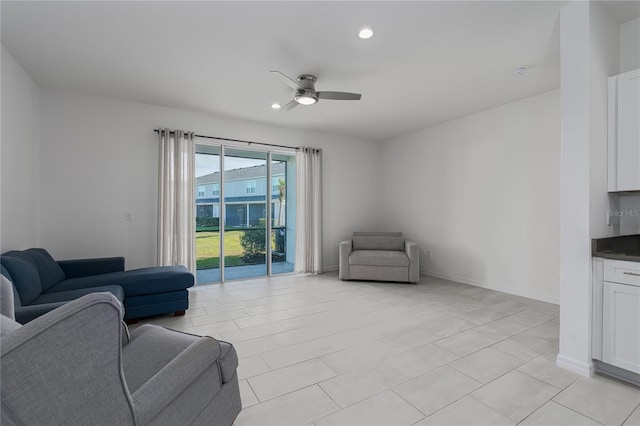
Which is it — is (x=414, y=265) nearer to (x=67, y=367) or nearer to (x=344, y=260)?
(x=344, y=260)

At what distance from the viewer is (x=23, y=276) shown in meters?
2.40

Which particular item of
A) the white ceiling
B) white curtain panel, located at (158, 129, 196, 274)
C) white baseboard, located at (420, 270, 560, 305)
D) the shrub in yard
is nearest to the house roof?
white curtain panel, located at (158, 129, 196, 274)

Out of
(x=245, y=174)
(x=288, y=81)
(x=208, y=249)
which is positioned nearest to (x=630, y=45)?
(x=288, y=81)

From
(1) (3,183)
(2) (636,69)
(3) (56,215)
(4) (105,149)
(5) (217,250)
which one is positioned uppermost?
(2) (636,69)

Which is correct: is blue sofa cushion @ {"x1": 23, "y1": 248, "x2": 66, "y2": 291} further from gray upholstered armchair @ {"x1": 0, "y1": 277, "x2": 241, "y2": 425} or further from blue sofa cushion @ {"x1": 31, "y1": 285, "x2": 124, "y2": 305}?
gray upholstered armchair @ {"x1": 0, "y1": 277, "x2": 241, "y2": 425}

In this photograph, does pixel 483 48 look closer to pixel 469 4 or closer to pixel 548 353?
pixel 469 4

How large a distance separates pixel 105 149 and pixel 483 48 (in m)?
4.82

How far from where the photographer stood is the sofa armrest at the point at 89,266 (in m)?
3.36

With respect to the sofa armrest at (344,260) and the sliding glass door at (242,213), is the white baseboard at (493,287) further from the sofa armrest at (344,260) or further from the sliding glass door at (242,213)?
the sliding glass door at (242,213)

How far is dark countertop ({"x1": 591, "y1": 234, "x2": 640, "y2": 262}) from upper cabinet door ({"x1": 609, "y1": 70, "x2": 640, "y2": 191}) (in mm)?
427

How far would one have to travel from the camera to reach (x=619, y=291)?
6.82ft

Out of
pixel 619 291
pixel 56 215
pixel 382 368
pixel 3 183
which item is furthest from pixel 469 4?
pixel 56 215

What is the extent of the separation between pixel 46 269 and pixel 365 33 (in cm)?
387

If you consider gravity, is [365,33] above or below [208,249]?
above
